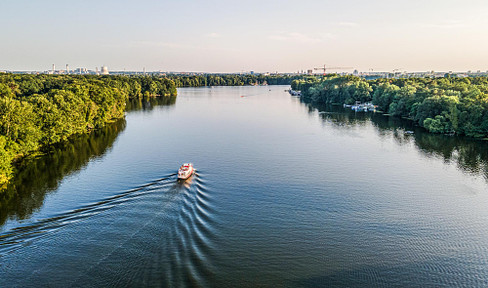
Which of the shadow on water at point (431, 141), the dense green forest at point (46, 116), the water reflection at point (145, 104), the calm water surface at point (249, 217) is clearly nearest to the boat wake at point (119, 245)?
the calm water surface at point (249, 217)

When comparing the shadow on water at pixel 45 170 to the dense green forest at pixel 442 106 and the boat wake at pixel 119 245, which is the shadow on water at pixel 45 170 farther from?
the dense green forest at pixel 442 106

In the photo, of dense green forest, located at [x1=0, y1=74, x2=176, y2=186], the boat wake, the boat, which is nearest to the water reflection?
dense green forest, located at [x1=0, y1=74, x2=176, y2=186]

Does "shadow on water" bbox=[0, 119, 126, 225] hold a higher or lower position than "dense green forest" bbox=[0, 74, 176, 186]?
lower

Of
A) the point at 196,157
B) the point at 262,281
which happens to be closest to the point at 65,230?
the point at 262,281

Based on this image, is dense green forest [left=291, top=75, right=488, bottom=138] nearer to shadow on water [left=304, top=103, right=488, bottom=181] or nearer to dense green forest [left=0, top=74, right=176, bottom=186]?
shadow on water [left=304, top=103, right=488, bottom=181]

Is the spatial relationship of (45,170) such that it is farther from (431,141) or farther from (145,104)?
(145,104)
